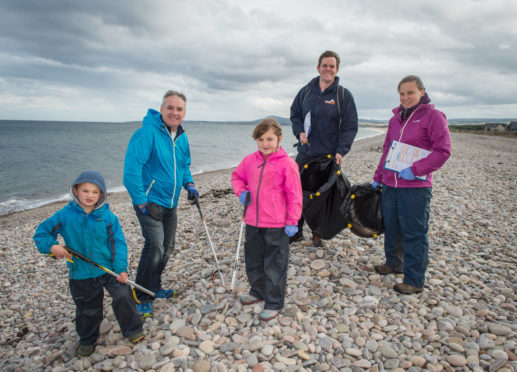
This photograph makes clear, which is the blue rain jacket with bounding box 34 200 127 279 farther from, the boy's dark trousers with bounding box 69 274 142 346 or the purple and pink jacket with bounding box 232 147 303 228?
the purple and pink jacket with bounding box 232 147 303 228

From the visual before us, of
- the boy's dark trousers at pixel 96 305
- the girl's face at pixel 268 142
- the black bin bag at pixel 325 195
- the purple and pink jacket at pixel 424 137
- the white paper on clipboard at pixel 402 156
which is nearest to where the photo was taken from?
the boy's dark trousers at pixel 96 305

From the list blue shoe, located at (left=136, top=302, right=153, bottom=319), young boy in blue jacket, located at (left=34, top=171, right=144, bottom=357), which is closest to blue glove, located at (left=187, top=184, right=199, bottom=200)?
young boy in blue jacket, located at (left=34, top=171, right=144, bottom=357)

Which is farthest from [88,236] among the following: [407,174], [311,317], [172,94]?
[407,174]

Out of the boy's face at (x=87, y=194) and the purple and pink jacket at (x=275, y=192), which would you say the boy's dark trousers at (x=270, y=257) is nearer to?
the purple and pink jacket at (x=275, y=192)

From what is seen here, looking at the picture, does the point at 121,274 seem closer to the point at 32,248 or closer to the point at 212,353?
the point at 212,353

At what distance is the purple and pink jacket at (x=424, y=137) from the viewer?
11.5 feet

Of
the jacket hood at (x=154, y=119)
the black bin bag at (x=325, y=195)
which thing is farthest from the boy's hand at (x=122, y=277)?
the black bin bag at (x=325, y=195)

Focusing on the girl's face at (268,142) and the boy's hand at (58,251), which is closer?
the boy's hand at (58,251)

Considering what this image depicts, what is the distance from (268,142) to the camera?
3.40 m

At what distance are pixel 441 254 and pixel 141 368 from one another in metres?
4.86

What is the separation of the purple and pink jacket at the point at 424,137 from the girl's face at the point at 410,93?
0.10 meters

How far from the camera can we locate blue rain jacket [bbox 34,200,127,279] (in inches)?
120

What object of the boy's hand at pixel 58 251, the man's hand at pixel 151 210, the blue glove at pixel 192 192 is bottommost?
the boy's hand at pixel 58 251

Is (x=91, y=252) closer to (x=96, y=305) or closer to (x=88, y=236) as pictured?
(x=88, y=236)
